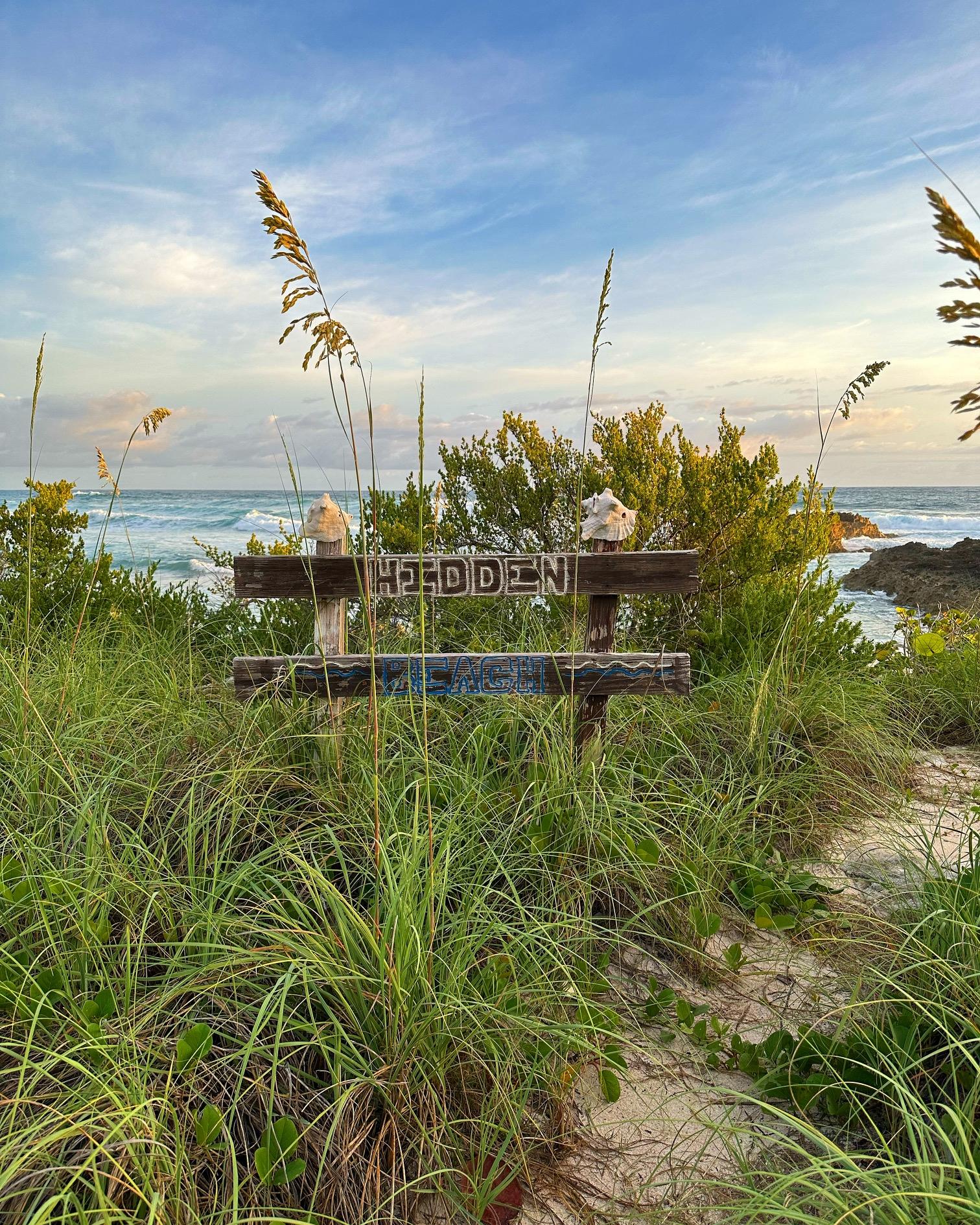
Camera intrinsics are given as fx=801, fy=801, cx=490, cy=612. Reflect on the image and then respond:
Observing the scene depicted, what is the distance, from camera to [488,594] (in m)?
4.35

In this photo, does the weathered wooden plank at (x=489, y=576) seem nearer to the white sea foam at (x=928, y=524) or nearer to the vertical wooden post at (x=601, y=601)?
the vertical wooden post at (x=601, y=601)

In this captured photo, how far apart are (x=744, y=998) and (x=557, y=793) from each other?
37.3 inches

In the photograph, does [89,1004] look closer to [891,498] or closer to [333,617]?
[333,617]

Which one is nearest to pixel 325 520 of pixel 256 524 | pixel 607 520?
pixel 607 520

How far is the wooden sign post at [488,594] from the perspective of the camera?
4062 millimetres

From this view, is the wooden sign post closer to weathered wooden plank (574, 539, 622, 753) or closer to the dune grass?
weathered wooden plank (574, 539, 622, 753)

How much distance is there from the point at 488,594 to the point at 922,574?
17689 mm

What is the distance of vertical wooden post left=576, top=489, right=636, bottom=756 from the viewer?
4.37 metres

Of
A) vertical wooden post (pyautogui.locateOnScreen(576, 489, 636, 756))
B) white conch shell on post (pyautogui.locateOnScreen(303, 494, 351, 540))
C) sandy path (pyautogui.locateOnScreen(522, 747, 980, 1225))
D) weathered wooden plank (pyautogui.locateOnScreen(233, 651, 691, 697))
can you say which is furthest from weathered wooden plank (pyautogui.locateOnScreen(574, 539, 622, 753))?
white conch shell on post (pyautogui.locateOnScreen(303, 494, 351, 540))

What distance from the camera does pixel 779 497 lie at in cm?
701

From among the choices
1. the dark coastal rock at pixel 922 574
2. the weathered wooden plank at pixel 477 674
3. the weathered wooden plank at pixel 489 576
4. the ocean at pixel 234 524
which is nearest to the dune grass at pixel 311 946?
the weathered wooden plank at pixel 477 674

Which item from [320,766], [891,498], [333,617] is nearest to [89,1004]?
[320,766]

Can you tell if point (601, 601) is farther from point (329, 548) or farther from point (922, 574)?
point (922, 574)

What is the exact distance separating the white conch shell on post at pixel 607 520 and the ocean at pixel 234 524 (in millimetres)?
5650
